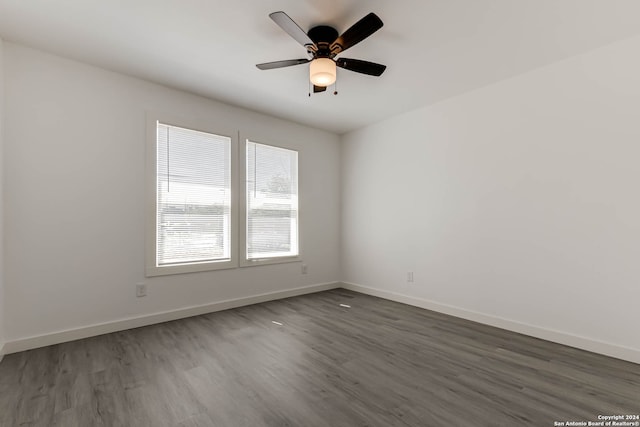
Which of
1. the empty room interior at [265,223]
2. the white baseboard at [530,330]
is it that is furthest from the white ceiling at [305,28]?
the white baseboard at [530,330]

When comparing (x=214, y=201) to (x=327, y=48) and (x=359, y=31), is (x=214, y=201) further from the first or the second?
(x=359, y=31)

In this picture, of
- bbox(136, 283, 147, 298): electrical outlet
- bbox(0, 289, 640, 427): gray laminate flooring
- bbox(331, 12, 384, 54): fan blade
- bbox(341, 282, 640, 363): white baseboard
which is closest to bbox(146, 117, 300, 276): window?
bbox(136, 283, 147, 298): electrical outlet

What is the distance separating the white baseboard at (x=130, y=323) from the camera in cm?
266

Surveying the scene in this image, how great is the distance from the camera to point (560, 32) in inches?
96.1

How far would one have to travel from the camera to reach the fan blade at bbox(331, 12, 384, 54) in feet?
6.49

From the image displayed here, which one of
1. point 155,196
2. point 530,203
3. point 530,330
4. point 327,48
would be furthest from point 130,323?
point 530,203

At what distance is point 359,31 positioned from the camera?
2113mm

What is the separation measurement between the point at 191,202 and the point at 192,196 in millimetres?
76

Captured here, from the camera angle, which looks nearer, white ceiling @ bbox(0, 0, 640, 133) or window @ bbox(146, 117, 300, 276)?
white ceiling @ bbox(0, 0, 640, 133)

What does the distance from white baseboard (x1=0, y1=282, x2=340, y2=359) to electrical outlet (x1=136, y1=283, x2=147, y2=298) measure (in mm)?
237

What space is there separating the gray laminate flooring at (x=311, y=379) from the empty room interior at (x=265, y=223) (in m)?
0.02

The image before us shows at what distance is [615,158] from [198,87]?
425 cm

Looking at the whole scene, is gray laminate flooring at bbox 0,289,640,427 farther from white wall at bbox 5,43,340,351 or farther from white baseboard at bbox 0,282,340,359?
white wall at bbox 5,43,340,351

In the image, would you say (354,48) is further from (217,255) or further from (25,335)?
(25,335)
